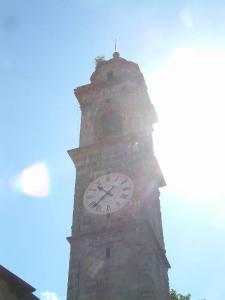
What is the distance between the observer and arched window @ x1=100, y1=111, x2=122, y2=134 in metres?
28.0

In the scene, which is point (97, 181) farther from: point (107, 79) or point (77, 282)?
point (107, 79)

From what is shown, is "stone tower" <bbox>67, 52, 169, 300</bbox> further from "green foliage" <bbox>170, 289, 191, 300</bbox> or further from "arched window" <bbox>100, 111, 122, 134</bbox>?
"green foliage" <bbox>170, 289, 191, 300</bbox>

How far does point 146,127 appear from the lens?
90.2 ft

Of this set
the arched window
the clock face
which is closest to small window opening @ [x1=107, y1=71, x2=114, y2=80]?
the arched window

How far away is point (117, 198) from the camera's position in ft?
77.4

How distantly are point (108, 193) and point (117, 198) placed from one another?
56cm

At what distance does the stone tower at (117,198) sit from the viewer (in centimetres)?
2077

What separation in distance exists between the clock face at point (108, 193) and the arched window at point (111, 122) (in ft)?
12.6

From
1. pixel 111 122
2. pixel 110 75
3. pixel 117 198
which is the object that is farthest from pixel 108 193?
pixel 110 75

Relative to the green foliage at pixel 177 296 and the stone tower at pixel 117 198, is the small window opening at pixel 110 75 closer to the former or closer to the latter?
the stone tower at pixel 117 198

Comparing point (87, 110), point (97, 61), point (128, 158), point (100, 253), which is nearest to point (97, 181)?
point (128, 158)

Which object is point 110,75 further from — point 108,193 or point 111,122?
point 108,193

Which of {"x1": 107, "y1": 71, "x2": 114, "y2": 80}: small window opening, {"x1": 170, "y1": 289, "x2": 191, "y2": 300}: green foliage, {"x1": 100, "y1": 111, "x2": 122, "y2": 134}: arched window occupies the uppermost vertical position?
{"x1": 107, "y1": 71, "x2": 114, "y2": 80}: small window opening

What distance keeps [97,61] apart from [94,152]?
8605 millimetres
